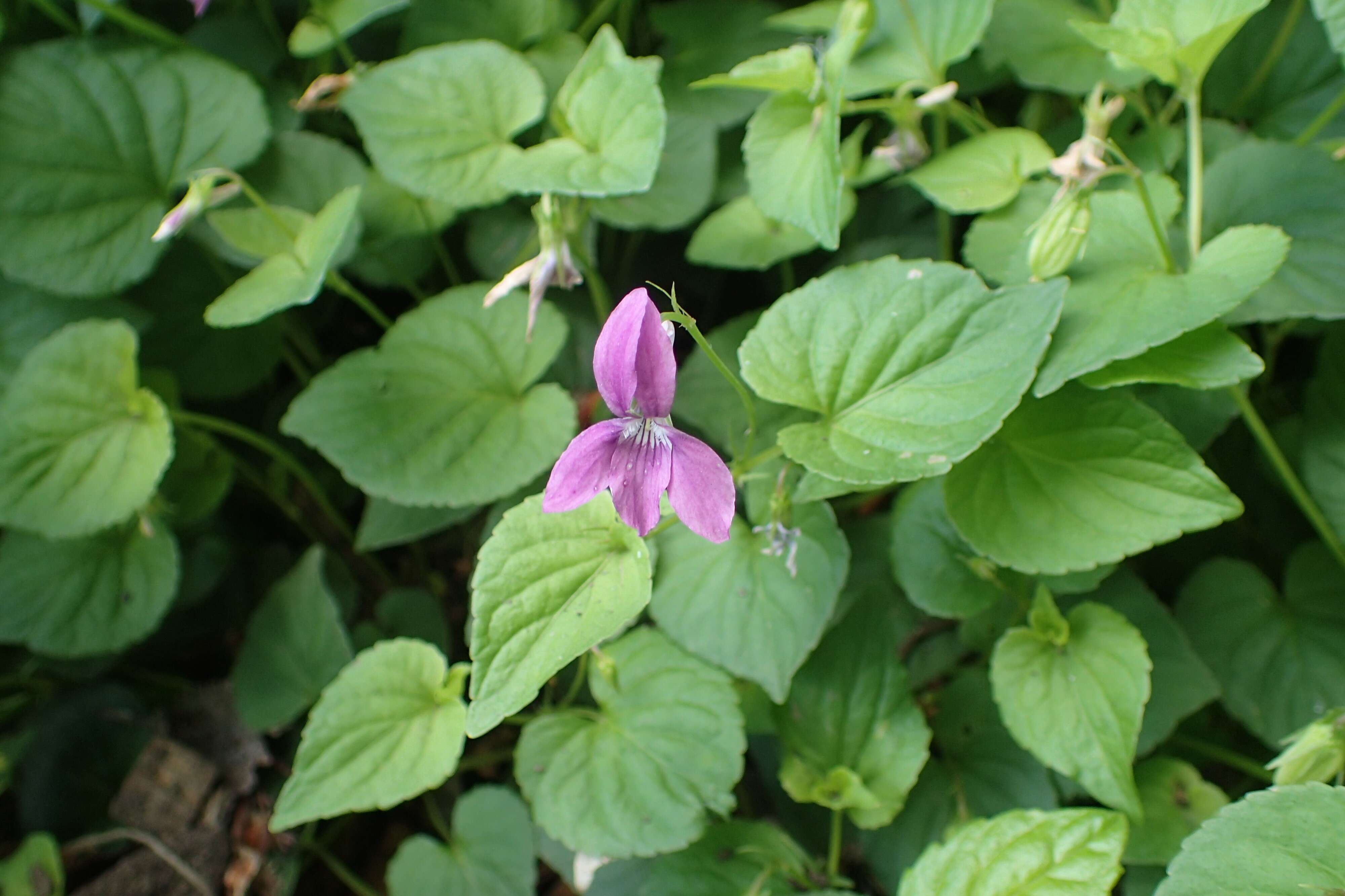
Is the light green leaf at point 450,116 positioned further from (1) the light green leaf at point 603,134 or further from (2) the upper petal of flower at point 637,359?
(2) the upper petal of flower at point 637,359

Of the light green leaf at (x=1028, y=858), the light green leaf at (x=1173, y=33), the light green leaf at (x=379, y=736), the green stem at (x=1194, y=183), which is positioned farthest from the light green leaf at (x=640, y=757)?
the light green leaf at (x=1173, y=33)

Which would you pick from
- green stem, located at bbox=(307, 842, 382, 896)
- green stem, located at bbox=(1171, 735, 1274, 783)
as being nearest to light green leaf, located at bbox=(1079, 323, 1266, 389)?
green stem, located at bbox=(1171, 735, 1274, 783)

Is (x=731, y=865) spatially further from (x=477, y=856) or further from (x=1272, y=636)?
(x=1272, y=636)

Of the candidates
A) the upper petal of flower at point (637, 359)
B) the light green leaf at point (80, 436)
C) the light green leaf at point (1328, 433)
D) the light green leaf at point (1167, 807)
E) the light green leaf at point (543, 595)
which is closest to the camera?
the upper petal of flower at point (637, 359)

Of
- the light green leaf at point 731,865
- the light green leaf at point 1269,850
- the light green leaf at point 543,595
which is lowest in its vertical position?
the light green leaf at point 731,865

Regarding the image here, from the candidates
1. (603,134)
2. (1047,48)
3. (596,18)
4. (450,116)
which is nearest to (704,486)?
(603,134)

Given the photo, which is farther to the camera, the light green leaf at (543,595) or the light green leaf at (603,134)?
the light green leaf at (603,134)
